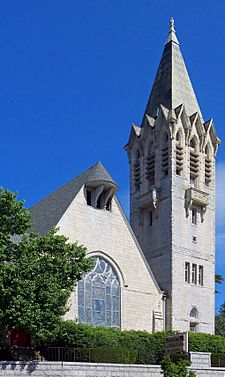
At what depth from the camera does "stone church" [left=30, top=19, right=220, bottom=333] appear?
39656mm

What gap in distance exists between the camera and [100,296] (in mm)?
39375

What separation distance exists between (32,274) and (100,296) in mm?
12754

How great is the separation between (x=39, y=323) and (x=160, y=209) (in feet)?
72.6

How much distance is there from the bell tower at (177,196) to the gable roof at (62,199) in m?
7.99

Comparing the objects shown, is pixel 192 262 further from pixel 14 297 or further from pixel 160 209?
pixel 14 297

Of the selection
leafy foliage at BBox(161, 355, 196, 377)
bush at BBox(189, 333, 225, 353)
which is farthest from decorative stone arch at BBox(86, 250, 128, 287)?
leafy foliage at BBox(161, 355, 196, 377)

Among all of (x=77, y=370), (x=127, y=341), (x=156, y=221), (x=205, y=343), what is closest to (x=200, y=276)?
(x=156, y=221)

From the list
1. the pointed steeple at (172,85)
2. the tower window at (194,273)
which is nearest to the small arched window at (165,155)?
the pointed steeple at (172,85)

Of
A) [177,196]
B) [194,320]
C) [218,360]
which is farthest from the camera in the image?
[177,196]

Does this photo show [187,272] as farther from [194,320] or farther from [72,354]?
[72,354]

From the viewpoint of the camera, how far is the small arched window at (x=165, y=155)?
48.2 meters

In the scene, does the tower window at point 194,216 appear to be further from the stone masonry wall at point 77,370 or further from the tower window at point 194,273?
the stone masonry wall at point 77,370

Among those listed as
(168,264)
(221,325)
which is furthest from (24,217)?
(221,325)

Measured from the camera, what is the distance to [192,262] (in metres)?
47.0
